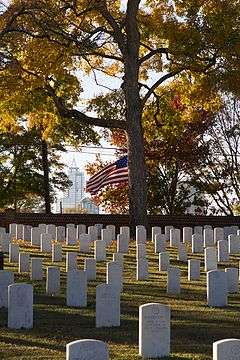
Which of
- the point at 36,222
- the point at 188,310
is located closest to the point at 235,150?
the point at 36,222

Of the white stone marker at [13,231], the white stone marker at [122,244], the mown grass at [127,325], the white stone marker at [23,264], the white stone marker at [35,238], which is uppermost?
the white stone marker at [13,231]

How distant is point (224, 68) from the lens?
23.2 metres

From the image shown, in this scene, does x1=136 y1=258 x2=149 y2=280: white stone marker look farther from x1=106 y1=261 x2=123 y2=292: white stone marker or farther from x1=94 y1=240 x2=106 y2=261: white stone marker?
x1=94 y1=240 x2=106 y2=261: white stone marker

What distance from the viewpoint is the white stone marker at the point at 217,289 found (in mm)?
10836

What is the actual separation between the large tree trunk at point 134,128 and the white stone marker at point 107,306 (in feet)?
46.0

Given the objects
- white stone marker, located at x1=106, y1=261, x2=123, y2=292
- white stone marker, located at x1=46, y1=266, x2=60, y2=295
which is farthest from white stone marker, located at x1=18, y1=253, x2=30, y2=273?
white stone marker, located at x1=106, y1=261, x2=123, y2=292

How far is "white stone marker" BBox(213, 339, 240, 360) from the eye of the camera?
6184mm

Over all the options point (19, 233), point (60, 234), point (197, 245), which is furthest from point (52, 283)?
point (19, 233)

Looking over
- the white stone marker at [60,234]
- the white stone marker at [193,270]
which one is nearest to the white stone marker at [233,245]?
the white stone marker at [193,270]

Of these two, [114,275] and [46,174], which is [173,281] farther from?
[46,174]

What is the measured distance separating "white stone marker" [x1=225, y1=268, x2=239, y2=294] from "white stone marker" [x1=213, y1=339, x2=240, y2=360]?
228 inches

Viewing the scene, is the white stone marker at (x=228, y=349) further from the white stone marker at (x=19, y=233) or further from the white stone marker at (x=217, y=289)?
the white stone marker at (x=19, y=233)

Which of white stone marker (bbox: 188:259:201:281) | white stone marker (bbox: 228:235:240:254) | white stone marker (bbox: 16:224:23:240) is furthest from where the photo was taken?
white stone marker (bbox: 16:224:23:240)

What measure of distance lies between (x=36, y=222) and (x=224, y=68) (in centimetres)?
1091
